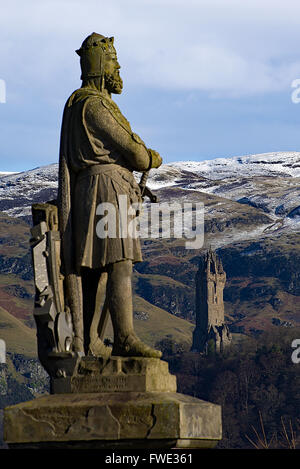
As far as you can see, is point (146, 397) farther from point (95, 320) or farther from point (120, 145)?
point (120, 145)

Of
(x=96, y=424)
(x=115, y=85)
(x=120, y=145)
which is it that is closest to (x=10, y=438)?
(x=96, y=424)

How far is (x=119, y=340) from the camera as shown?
37.5 feet

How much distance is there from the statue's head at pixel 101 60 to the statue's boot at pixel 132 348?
2.70m

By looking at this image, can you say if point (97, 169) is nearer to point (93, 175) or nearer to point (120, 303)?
point (93, 175)

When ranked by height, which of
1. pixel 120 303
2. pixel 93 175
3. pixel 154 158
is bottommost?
pixel 120 303

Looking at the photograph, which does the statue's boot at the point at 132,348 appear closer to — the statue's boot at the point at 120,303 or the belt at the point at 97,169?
the statue's boot at the point at 120,303

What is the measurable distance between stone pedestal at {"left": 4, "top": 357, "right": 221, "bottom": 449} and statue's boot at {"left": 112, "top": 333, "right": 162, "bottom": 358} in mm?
195

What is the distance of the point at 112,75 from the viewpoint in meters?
12.2

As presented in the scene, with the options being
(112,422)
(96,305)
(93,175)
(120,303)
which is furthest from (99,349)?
(93,175)

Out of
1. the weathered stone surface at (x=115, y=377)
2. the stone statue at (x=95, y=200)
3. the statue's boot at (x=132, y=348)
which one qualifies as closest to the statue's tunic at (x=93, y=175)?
the stone statue at (x=95, y=200)

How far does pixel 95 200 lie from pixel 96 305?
3.84 feet

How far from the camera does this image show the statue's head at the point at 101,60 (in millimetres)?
12164
